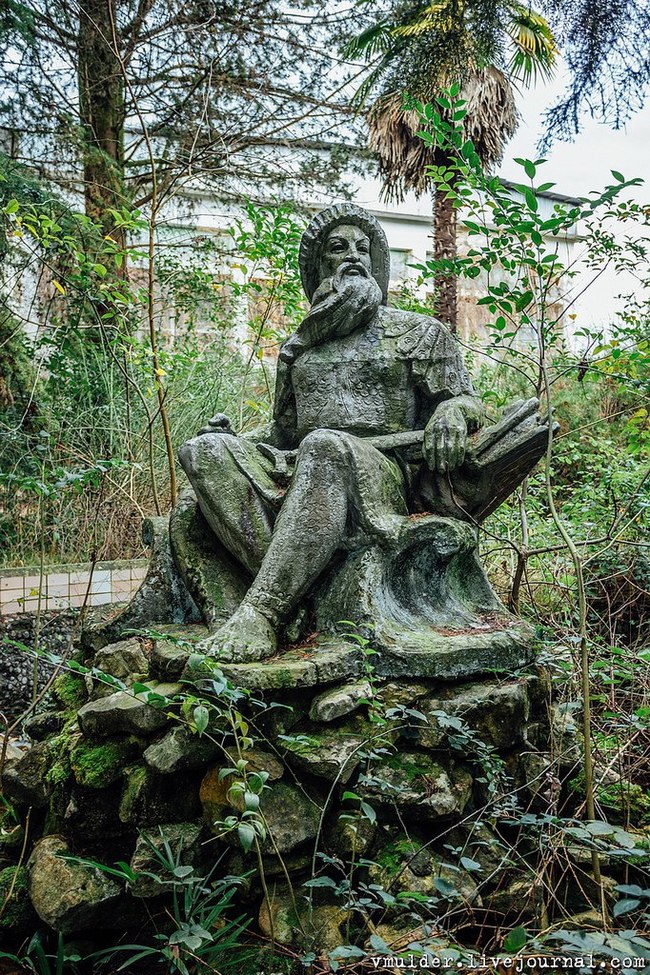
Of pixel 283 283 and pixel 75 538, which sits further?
pixel 75 538

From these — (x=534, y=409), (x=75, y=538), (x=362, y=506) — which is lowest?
(x=75, y=538)

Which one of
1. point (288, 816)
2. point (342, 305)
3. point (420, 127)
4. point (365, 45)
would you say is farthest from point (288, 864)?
point (420, 127)

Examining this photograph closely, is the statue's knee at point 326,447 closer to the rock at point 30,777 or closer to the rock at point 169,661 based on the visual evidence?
the rock at point 169,661

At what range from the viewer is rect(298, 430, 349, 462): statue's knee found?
2.86m

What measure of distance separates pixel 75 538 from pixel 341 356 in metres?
4.12

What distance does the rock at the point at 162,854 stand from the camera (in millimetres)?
2246

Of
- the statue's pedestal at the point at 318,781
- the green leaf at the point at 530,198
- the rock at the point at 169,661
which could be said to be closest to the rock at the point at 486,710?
the statue's pedestal at the point at 318,781

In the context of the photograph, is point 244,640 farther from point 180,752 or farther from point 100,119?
point 100,119

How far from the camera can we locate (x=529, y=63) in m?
7.33

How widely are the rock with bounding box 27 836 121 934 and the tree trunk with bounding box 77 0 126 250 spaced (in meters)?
5.58

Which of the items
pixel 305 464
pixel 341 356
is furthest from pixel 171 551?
pixel 341 356

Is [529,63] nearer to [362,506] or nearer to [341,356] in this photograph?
[341,356]

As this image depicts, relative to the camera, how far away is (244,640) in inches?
102

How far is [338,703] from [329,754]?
15 cm
